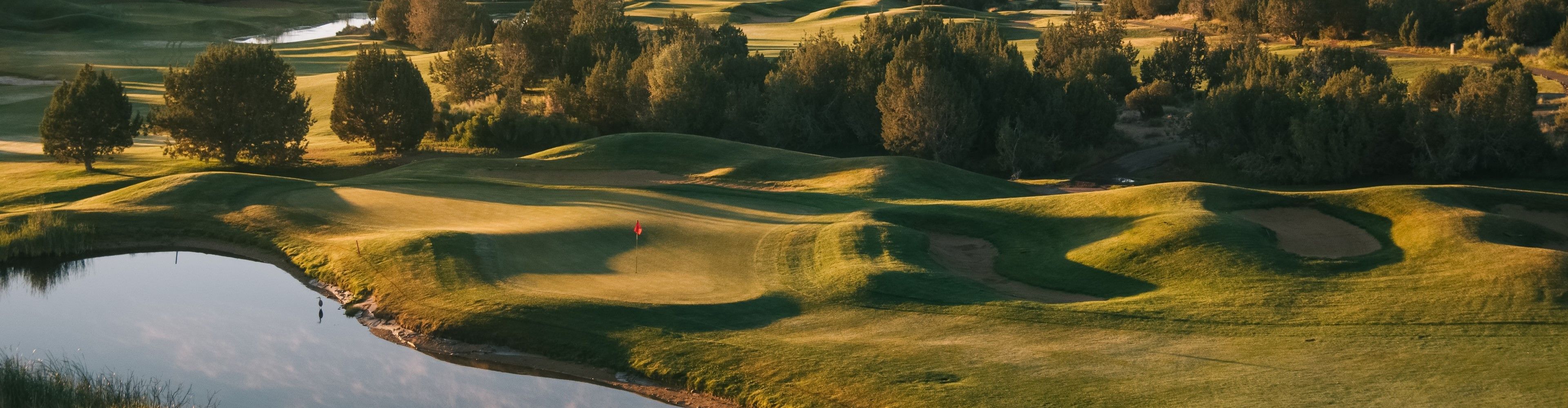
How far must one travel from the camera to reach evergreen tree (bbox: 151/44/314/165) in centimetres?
4125

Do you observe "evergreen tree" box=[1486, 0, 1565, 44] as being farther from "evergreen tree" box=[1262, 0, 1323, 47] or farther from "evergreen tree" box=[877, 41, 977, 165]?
"evergreen tree" box=[877, 41, 977, 165]

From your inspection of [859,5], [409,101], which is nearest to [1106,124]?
[409,101]

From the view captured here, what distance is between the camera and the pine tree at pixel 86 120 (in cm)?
3925

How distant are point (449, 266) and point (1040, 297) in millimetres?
11187

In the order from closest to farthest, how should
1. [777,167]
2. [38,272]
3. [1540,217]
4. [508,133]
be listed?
[1540,217]
[38,272]
[777,167]
[508,133]

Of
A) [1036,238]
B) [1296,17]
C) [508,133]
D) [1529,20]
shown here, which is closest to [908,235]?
[1036,238]

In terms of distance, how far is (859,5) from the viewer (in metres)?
110

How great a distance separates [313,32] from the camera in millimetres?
115375

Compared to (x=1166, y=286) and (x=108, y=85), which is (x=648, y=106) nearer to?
(x=108, y=85)

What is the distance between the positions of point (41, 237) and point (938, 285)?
20842 millimetres

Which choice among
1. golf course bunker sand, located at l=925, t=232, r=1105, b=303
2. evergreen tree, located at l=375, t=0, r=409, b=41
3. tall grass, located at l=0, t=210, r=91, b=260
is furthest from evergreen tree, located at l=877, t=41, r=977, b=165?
evergreen tree, located at l=375, t=0, r=409, b=41

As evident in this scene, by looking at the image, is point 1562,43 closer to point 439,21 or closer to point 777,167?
point 777,167

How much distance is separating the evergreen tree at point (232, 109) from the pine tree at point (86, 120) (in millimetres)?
1403

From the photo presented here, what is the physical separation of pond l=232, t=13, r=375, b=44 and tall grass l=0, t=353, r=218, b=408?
84.4 m
